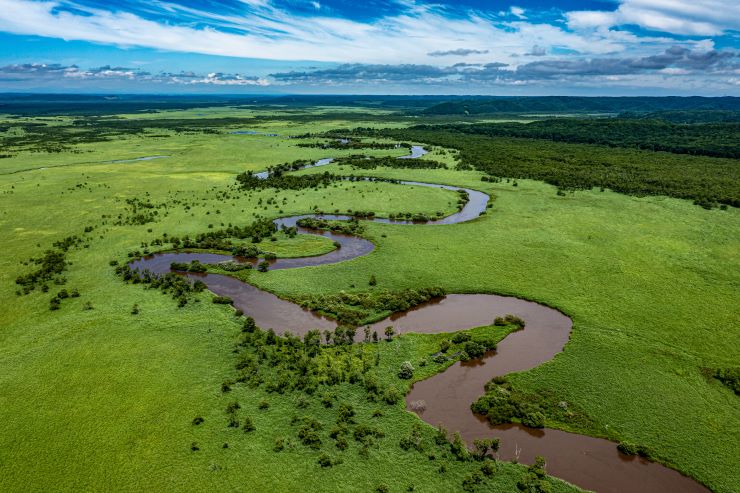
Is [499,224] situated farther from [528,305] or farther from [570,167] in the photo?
[570,167]

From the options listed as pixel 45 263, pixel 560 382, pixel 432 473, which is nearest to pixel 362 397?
pixel 432 473

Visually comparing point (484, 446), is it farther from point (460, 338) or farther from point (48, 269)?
point (48, 269)

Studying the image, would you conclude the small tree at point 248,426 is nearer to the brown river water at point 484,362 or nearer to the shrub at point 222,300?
the brown river water at point 484,362

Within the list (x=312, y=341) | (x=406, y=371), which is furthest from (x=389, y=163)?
(x=406, y=371)

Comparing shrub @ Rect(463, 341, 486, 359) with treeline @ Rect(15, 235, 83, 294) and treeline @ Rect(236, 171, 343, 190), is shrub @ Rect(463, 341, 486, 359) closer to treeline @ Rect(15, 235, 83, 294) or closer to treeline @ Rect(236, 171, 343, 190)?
treeline @ Rect(15, 235, 83, 294)

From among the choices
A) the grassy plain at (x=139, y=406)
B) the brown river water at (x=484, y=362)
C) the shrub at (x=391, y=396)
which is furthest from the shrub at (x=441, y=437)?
the shrub at (x=391, y=396)

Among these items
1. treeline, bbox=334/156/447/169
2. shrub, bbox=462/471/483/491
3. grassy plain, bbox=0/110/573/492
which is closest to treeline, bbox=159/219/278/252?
grassy plain, bbox=0/110/573/492
